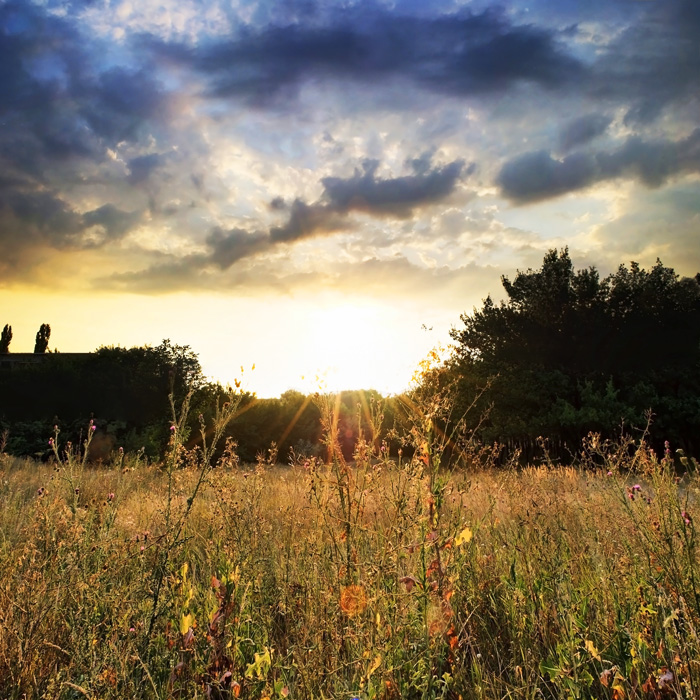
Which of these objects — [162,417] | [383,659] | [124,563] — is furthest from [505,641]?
[162,417]

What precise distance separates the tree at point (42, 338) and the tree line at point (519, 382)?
18500mm

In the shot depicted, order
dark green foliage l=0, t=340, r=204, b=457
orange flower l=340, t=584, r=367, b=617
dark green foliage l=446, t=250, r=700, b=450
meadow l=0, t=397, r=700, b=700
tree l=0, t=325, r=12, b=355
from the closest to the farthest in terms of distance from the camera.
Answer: meadow l=0, t=397, r=700, b=700
orange flower l=340, t=584, r=367, b=617
dark green foliage l=446, t=250, r=700, b=450
dark green foliage l=0, t=340, r=204, b=457
tree l=0, t=325, r=12, b=355

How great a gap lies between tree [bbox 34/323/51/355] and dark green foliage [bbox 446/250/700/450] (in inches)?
1145

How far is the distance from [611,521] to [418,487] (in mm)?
2066

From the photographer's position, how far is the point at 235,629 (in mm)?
2268

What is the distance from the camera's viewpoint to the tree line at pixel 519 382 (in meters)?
15.9

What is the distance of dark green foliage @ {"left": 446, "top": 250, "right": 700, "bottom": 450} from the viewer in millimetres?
15789

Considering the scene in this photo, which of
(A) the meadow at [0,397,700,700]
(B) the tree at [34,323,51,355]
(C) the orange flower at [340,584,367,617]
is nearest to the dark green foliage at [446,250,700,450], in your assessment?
(A) the meadow at [0,397,700,700]

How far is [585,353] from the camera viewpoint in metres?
17.3

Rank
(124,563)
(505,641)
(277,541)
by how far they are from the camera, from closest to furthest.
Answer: (505,641) < (124,563) < (277,541)

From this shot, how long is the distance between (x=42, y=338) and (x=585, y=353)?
3317 centimetres

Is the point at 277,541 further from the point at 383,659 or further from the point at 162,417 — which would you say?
the point at 162,417

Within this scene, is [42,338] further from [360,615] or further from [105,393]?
[360,615]

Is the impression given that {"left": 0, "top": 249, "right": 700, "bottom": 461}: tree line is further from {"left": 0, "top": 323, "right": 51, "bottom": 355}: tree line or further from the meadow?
{"left": 0, "top": 323, "right": 51, "bottom": 355}: tree line
